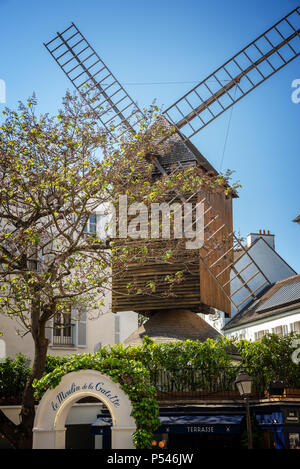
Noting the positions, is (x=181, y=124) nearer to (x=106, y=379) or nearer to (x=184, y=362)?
(x=184, y=362)

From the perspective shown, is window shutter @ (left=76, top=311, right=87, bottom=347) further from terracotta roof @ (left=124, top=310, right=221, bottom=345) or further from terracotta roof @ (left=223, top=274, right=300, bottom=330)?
terracotta roof @ (left=223, top=274, right=300, bottom=330)

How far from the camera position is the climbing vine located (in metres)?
11.6

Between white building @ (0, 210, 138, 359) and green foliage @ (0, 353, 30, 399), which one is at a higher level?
white building @ (0, 210, 138, 359)

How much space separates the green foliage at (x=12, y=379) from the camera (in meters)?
18.8

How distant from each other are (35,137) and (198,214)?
8.46 meters

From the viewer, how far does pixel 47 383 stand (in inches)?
476

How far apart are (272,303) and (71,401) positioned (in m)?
17.0

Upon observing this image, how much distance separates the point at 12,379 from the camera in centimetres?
1897

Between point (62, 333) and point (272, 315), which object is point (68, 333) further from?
point (272, 315)

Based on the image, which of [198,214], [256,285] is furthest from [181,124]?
[256,285]

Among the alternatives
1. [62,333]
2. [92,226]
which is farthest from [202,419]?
[92,226]

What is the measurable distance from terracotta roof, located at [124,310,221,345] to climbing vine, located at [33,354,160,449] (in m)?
8.03

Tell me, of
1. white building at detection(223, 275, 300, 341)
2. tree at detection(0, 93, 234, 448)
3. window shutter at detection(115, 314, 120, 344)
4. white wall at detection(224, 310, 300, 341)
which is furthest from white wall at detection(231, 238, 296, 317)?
tree at detection(0, 93, 234, 448)

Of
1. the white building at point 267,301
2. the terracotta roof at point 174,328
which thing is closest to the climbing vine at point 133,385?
the terracotta roof at point 174,328
